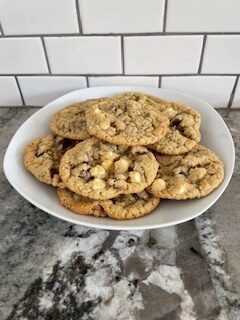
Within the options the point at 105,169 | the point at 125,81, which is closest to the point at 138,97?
the point at 125,81

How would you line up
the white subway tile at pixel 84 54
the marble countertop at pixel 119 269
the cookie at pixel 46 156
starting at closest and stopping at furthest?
the marble countertop at pixel 119 269, the cookie at pixel 46 156, the white subway tile at pixel 84 54

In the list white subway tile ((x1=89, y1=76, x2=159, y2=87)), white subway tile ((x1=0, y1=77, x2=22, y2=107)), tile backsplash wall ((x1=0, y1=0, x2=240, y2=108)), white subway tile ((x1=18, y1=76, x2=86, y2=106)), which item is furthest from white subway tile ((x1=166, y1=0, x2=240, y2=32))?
white subway tile ((x1=0, y1=77, x2=22, y2=107))

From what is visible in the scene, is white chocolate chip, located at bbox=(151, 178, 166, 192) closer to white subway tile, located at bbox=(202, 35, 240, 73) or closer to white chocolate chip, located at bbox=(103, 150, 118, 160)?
white chocolate chip, located at bbox=(103, 150, 118, 160)

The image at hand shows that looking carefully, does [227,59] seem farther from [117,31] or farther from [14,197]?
[14,197]

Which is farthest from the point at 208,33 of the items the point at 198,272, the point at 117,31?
the point at 198,272

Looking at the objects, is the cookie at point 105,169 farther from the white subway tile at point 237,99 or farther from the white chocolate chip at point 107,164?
the white subway tile at point 237,99

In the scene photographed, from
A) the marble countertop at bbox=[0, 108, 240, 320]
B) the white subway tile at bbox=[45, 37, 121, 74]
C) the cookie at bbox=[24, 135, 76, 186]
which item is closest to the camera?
the marble countertop at bbox=[0, 108, 240, 320]

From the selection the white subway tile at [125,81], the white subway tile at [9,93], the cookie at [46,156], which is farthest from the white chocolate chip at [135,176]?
the white subway tile at [9,93]
